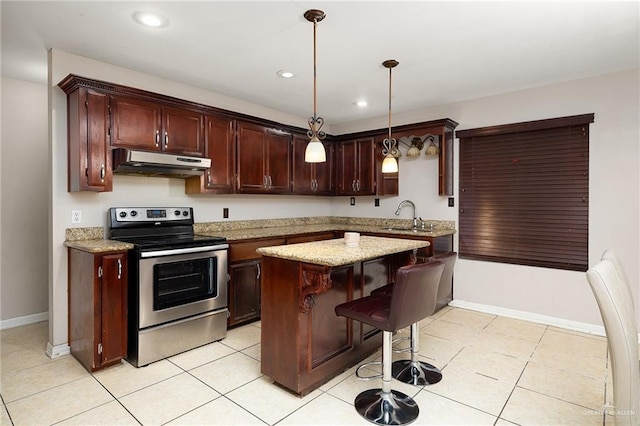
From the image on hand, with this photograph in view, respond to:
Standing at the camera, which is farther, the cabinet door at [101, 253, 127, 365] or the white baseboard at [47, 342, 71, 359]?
the white baseboard at [47, 342, 71, 359]

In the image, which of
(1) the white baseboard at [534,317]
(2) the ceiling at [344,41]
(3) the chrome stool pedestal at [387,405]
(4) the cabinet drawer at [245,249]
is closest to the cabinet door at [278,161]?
(2) the ceiling at [344,41]

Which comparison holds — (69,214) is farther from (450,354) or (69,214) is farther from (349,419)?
(450,354)

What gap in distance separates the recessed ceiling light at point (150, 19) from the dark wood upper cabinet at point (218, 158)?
1201 millimetres

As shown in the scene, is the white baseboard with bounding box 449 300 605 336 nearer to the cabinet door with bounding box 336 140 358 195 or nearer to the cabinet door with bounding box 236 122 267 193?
the cabinet door with bounding box 336 140 358 195

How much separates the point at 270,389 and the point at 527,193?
3245 millimetres

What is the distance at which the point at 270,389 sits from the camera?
2.37m

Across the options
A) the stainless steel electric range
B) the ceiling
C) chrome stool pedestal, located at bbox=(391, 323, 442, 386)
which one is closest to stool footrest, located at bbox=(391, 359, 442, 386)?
chrome stool pedestal, located at bbox=(391, 323, 442, 386)

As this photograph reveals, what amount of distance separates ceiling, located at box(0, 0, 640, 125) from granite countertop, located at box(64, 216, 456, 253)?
59.7 inches

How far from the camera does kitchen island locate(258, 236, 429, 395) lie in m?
2.15

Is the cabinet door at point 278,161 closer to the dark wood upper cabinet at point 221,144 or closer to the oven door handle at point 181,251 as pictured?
the dark wood upper cabinet at point 221,144

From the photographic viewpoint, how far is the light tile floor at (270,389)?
206 centimetres

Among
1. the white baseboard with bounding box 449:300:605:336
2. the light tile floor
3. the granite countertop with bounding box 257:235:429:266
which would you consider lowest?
the light tile floor

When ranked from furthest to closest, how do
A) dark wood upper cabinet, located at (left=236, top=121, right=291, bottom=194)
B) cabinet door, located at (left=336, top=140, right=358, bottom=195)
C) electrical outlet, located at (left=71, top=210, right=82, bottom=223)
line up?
cabinet door, located at (left=336, top=140, right=358, bottom=195) → dark wood upper cabinet, located at (left=236, top=121, right=291, bottom=194) → electrical outlet, located at (left=71, top=210, right=82, bottom=223)

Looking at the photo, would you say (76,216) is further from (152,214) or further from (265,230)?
(265,230)
